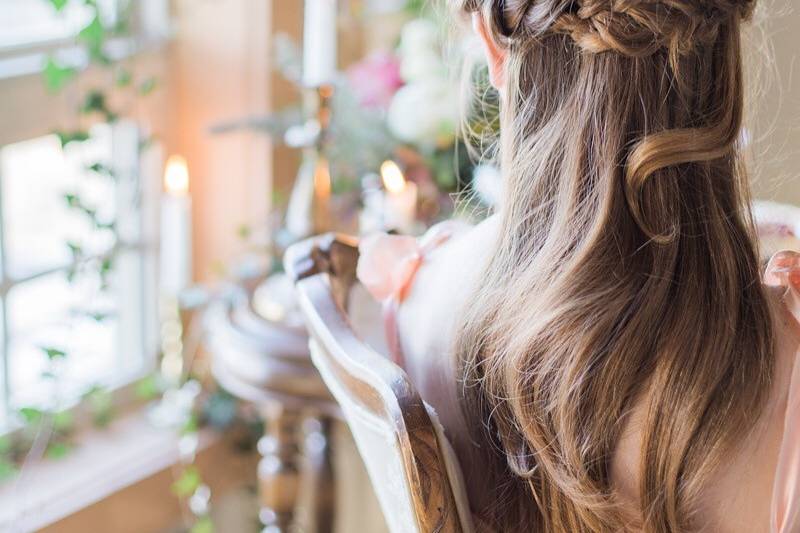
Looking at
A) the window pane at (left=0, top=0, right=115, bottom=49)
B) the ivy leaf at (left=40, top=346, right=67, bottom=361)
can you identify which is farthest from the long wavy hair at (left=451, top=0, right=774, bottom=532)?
the window pane at (left=0, top=0, right=115, bottom=49)

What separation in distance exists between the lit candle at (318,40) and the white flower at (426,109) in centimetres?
12

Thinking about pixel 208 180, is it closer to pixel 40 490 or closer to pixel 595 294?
pixel 40 490

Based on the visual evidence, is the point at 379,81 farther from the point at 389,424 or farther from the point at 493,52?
the point at 389,424

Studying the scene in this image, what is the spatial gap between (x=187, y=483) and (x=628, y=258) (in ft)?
3.37

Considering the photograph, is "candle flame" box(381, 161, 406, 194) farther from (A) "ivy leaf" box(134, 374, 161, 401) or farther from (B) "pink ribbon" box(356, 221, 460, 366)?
(A) "ivy leaf" box(134, 374, 161, 401)

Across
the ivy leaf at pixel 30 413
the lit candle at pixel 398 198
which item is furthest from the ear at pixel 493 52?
the ivy leaf at pixel 30 413

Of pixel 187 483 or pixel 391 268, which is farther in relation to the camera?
pixel 187 483

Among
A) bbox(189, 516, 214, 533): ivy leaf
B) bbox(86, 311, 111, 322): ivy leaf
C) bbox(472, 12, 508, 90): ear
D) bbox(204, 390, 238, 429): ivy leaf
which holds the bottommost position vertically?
bbox(189, 516, 214, 533): ivy leaf

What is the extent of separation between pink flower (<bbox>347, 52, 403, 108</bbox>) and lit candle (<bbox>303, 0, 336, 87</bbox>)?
0.16 m

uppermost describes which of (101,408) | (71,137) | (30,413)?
(71,137)

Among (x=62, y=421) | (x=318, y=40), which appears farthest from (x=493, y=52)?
(x=62, y=421)

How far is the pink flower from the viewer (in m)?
1.55

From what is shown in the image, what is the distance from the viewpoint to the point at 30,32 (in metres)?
1.52

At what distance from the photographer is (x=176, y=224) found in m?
1.39
